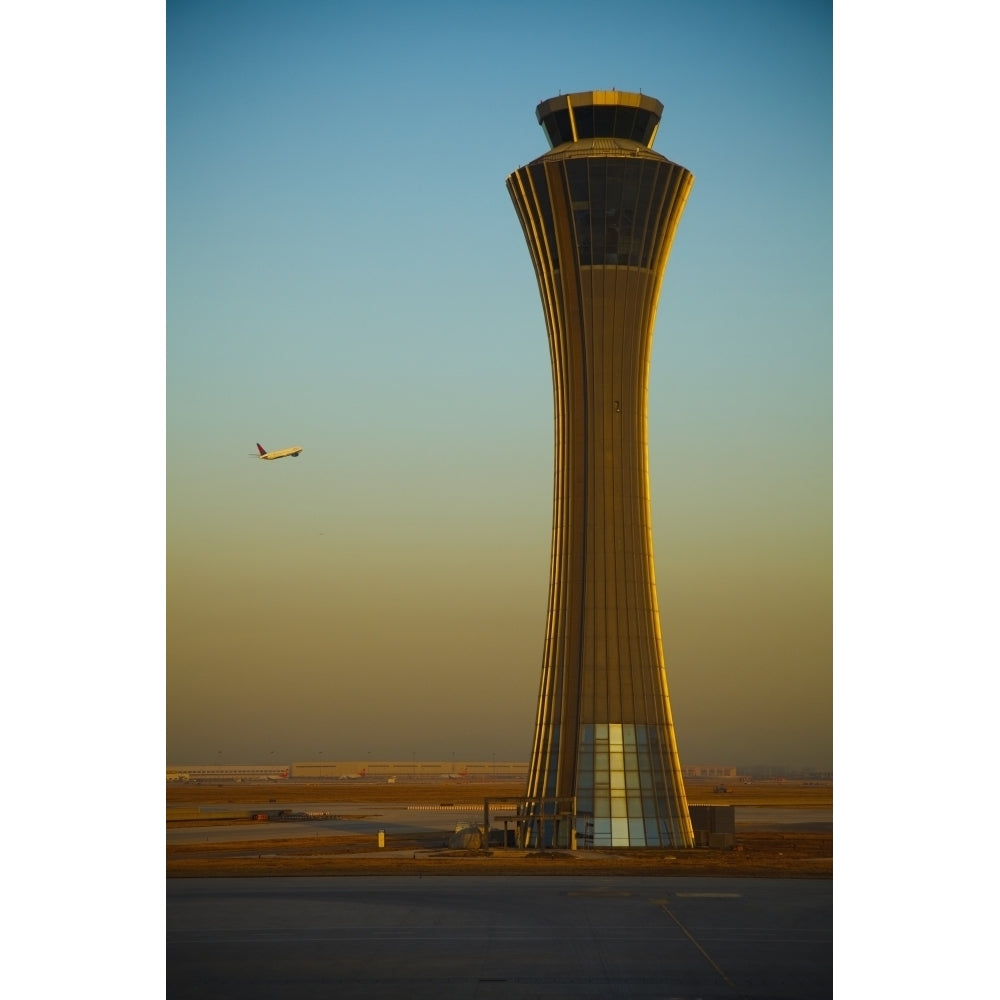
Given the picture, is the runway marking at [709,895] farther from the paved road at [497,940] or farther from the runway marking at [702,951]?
the runway marking at [702,951]

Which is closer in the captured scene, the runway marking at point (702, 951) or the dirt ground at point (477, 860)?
the runway marking at point (702, 951)

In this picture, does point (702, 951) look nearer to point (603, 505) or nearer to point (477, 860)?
point (477, 860)

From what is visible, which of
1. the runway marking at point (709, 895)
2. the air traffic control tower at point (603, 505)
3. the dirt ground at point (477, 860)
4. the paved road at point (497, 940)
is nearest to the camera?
the paved road at point (497, 940)

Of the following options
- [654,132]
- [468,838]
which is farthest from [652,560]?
[654,132]

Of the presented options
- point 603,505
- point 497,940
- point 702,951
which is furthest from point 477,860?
point 702,951

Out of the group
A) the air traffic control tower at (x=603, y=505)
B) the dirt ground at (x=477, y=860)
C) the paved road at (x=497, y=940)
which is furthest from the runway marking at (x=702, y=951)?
the air traffic control tower at (x=603, y=505)

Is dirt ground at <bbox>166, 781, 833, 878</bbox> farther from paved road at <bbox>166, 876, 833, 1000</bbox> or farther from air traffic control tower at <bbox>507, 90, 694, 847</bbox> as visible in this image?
paved road at <bbox>166, 876, 833, 1000</bbox>
